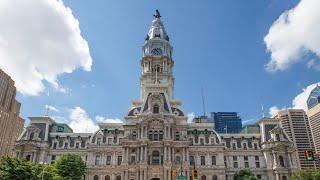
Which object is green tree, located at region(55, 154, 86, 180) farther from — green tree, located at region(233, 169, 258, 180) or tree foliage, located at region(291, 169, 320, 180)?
tree foliage, located at region(291, 169, 320, 180)

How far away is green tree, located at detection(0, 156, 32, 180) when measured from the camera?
49.1m

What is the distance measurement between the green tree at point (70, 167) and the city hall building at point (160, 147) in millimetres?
11358

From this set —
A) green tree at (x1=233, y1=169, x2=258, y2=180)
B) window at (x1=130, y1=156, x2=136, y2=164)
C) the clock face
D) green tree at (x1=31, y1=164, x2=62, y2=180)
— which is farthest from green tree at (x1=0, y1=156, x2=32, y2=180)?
the clock face

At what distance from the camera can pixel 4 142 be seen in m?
151

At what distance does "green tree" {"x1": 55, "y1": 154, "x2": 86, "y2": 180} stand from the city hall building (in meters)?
11.4

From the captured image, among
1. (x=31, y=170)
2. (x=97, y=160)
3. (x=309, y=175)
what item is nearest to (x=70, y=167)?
(x=97, y=160)

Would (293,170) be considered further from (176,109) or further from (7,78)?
(7,78)

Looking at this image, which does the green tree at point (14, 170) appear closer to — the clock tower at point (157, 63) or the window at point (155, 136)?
the window at point (155, 136)

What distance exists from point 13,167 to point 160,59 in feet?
231

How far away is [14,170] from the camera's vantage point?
50062 millimetres

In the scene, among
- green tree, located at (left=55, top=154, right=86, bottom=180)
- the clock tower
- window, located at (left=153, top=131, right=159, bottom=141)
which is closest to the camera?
green tree, located at (left=55, top=154, right=86, bottom=180)

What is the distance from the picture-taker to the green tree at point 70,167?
69.6 meters

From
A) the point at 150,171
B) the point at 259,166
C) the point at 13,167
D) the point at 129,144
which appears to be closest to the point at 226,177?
the point at 259,166

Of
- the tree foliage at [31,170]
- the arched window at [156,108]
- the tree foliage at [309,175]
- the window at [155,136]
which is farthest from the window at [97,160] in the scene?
the tree foliage at [309,175]
